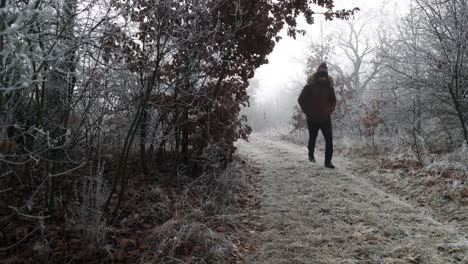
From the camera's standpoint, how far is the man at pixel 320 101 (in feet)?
21.7

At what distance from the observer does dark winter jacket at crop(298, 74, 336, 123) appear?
261 inches

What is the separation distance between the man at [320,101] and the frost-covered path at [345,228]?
1438mm

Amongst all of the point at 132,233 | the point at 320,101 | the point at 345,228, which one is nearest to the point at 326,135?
the point at 320,101

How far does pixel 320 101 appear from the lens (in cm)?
664

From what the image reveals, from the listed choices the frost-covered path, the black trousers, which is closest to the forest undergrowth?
the frost-covered path

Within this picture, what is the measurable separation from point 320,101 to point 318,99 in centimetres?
5

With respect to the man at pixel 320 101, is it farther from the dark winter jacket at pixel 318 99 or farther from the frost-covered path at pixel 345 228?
the frost-covered path at pixel 345 228

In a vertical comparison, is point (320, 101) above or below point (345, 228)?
above

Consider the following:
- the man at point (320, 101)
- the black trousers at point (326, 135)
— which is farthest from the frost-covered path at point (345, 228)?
the man at point (320, 101)

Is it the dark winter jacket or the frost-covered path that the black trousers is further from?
the frost-covered path

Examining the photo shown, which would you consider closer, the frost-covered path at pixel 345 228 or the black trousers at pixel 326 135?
the frost-covered path at pixel 345 228

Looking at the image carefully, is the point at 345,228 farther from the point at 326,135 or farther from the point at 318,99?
the point at 318,99

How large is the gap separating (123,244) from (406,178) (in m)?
4.21

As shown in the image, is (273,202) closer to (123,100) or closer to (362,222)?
(362,222)
